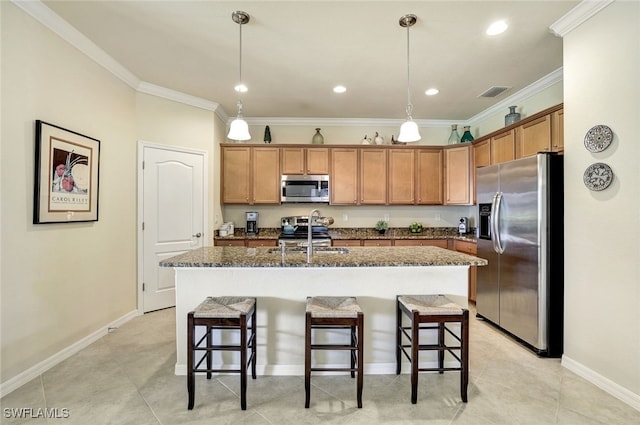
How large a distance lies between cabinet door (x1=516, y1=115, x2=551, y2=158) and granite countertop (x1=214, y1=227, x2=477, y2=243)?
1.56 metres

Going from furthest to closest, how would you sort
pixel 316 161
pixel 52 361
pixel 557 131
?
pixel 316 161 < pixel 557 131 < pixel 52 361

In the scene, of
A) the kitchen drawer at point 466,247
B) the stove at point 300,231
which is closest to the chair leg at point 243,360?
the stove at point 300,231

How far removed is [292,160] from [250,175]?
0.69 m

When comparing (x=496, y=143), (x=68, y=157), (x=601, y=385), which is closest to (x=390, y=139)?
(x=496, y=143)

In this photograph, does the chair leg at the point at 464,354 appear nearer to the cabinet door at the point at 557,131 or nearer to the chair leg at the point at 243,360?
the chair leg at the point at 243,360

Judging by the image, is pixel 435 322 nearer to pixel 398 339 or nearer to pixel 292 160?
pixel 398 339

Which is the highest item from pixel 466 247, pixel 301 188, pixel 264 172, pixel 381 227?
pixel 264 172

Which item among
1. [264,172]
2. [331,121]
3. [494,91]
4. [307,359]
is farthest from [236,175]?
[494,91]

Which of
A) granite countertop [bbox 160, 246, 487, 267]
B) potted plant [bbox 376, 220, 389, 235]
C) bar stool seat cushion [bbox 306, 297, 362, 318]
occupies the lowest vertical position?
→ bar stool seat cushion [bbox 306, 297, 362, 318]

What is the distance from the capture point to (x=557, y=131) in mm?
2896

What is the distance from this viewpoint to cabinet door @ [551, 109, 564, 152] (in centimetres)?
286

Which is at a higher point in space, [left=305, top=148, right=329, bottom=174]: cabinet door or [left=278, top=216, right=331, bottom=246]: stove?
[left=305, top=148, right=329, bottom=174]: cabinet door

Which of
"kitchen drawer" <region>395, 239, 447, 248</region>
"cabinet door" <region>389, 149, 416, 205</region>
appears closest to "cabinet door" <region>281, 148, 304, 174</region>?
"cabinet door" <region>389, 149, 416, 205</region>

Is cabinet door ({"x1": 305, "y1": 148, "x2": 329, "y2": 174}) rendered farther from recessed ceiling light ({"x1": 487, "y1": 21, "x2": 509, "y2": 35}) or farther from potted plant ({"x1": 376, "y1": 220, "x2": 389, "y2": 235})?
recessed ceiling light ({"x1": 487, "y1": 21, "x2": 509, "y2": 35})
